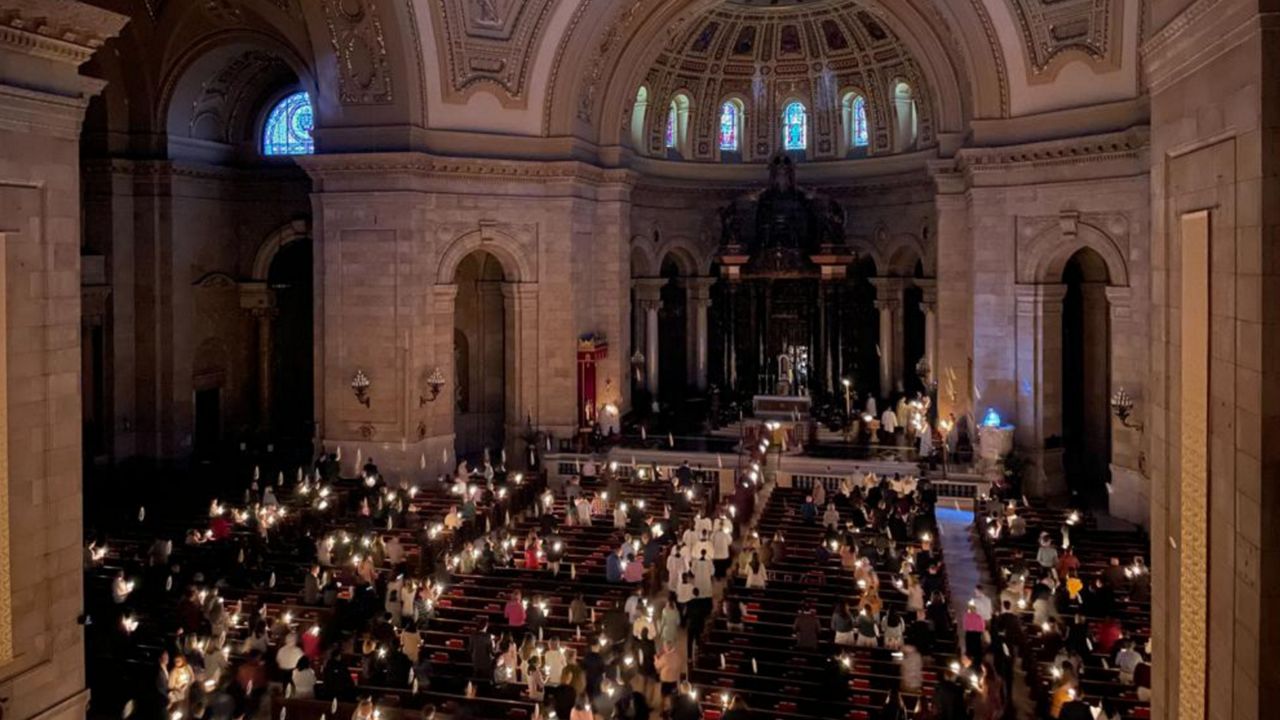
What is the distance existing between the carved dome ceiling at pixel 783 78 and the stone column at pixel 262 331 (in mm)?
13100

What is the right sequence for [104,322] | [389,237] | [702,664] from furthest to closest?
[104,322] → [389,237] → [702,664]

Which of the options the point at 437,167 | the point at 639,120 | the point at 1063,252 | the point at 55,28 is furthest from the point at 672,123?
the point at 55,28

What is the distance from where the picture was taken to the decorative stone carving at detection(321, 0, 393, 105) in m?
26.3

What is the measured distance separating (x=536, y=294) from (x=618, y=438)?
4708 mm

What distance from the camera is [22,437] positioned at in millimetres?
11312

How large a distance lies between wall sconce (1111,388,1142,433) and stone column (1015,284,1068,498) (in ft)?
9.11

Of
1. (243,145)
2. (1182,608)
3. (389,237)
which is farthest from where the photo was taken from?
(243,145)

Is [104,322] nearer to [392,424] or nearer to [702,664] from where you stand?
[392,424]

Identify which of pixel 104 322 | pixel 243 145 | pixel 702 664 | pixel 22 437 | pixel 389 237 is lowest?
pixel 702 664

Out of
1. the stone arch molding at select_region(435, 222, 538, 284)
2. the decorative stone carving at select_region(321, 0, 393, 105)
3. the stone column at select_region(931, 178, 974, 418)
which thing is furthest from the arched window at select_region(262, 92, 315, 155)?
the stone column at select_region(931, 178, 974, 418)

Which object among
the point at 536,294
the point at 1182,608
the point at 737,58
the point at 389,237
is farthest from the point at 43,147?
the point at 737,58

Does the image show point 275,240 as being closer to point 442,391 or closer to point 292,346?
point 292,346

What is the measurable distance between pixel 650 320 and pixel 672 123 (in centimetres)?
698

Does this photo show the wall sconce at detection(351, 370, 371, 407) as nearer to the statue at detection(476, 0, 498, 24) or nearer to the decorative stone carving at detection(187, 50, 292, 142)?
the statue at detection(476, 0, 498, 24)
